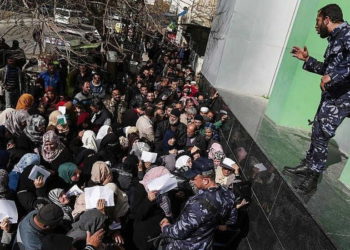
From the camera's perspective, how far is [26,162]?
4496mm

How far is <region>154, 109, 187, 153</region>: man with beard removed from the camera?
21.5ft

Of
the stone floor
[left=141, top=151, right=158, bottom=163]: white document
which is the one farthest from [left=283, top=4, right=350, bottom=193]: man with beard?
[left=141, top=151, right=158, bottom=163]: white document

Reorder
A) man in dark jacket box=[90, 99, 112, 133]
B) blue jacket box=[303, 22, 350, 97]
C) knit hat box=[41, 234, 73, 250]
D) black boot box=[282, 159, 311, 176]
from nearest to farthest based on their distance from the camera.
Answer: knit hat box=[41, 234, 73, 250]
blue jacket box=[303, 22, 350, 97]
black boot box=[282, 159, 311, 176]
man in dark jacket box=[90, 99, 112, 133]

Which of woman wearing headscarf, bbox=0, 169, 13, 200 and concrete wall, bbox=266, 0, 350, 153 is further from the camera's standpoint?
concrete wall, bbox=266, 0, 350, 153

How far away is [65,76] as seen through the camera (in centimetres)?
927

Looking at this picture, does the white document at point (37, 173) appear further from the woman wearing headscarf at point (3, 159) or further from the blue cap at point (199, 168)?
the blue cap at point (199, 168)

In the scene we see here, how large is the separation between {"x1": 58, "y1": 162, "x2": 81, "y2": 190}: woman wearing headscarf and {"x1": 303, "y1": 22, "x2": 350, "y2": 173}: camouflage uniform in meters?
3.09

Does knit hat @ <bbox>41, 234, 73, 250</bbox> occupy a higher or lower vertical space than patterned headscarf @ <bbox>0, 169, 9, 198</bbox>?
higher

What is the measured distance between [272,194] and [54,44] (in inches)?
230

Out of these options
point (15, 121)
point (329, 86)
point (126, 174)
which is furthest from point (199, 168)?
point (15, 121)

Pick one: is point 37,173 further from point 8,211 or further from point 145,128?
point 145,128

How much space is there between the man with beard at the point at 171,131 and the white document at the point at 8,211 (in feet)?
10.8

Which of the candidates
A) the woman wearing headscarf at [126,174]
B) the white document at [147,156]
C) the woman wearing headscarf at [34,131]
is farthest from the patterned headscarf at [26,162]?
the white document at [147,156]

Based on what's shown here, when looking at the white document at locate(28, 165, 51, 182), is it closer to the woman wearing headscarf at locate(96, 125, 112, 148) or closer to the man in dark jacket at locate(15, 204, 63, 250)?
the man in dark jacket at locate(15, 204, 63, 250)
